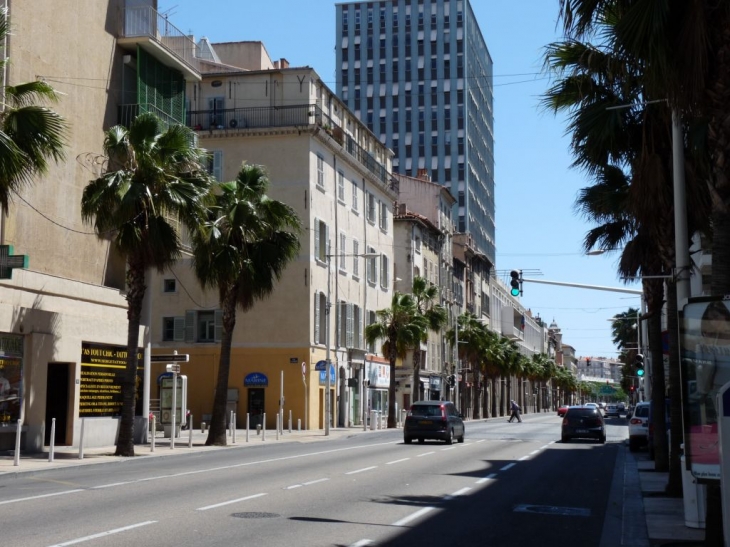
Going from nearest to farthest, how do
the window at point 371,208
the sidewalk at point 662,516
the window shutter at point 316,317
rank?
the sidewalk at point 662,516, the window shutter at point 316,317, the window at point 371,208

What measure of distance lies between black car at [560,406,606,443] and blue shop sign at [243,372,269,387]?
17.2 m

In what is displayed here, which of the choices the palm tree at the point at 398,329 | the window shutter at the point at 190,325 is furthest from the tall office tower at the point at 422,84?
the window shutter at the point at 190,325

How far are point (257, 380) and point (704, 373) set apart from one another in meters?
42.2

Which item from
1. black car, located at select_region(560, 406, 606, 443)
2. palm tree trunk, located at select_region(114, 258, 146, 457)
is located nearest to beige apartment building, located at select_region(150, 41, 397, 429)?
black car, located at select_region(560, 406, 606, 443)

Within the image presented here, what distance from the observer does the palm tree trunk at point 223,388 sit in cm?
3353

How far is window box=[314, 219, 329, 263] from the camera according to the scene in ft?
175

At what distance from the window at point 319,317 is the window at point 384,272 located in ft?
44.4

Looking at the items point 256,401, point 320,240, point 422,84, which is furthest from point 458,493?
point 422,84

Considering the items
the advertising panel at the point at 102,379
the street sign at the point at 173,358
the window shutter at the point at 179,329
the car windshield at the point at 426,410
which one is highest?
the window shutter at the point at 179,329

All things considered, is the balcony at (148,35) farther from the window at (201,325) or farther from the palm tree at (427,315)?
the palm tree at (427,315)

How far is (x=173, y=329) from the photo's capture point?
53938 millimetres

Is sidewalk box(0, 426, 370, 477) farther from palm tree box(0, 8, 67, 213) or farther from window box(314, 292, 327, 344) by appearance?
window box(314, 292, 327, 344)

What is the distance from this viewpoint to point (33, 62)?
28.6 metres

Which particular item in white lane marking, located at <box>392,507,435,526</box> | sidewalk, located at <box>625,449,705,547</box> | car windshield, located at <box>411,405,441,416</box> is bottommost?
sidewalk, located at <box>625,449,705,547</box>
